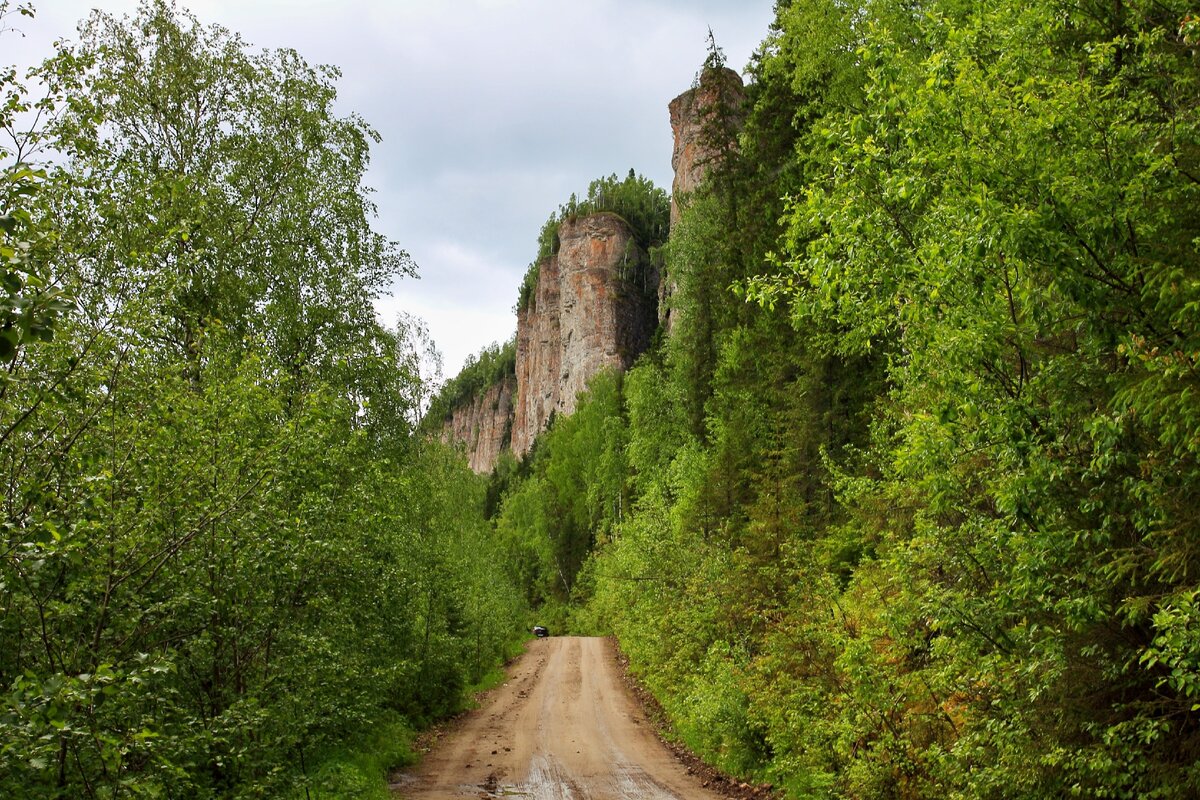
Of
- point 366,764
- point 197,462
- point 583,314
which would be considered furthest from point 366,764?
point 583,314

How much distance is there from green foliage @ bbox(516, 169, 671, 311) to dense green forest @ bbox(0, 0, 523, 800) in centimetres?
6814

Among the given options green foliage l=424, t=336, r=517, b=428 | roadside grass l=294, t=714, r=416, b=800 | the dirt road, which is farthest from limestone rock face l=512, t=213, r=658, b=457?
roadside grass l=294, t=714, r=416, b=800

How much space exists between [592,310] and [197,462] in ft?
236

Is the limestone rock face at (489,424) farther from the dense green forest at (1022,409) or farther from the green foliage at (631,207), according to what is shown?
the dense green forest at (1022,409)

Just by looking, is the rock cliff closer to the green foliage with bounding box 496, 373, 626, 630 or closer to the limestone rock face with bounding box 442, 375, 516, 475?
the green foliage with bounding box 496, 373, 626, 630

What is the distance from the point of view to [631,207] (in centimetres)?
8475

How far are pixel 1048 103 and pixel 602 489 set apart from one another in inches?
1800

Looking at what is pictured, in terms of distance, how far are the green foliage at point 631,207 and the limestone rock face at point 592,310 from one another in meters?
2.37

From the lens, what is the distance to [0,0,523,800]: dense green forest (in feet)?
13.5

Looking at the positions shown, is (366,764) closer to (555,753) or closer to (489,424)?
(555,753)

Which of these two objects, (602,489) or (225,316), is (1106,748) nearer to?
(225,316)

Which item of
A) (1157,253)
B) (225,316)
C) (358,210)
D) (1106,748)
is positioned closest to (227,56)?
(358,210)

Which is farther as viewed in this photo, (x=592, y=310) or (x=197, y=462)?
(x=592, y=310)

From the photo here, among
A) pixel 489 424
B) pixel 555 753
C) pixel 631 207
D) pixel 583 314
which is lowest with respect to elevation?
pixel 555 753
